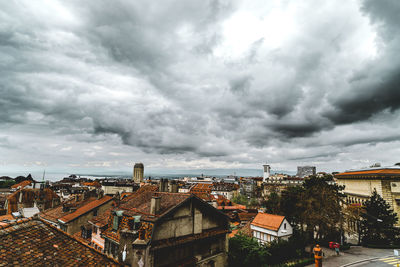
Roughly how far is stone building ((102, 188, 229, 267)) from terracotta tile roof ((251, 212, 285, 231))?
1922 centimetres

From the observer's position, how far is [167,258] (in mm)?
16438

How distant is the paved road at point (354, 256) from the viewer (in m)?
27.8

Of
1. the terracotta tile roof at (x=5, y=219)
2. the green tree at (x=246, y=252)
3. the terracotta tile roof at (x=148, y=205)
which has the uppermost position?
the terracotta tile roof at (x=148, y=205)

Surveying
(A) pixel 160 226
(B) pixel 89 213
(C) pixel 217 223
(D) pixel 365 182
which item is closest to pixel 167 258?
(A) pixel 160 226

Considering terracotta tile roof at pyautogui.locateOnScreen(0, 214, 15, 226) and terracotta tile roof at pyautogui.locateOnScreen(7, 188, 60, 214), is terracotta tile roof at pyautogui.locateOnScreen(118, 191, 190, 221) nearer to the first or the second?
terracotta tile roof at pyautogui.locateOnScreen(0, 214, 15, 226)

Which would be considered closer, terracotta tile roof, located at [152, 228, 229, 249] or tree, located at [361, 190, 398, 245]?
terracotta tile roof, located at [152, 228, 229, 249]

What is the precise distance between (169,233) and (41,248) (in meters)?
9.63

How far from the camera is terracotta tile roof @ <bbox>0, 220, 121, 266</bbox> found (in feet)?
→ 26.2

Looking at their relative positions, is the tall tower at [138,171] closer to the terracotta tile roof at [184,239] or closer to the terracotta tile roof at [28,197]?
the terracotta tile roof at [28,197]

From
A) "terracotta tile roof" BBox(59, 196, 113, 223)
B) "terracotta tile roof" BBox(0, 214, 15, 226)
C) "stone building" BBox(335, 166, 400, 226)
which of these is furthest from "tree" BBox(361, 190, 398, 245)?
"terracotta tile roof" BBox(0, 214, 15, 226)

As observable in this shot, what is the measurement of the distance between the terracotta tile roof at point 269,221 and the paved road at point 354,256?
804 cm

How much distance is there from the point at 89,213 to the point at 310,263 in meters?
34.5

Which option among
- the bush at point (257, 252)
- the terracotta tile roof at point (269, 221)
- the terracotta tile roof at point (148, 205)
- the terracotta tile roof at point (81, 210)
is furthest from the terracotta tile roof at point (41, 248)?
the terracotta tile roof at point (269, 221)

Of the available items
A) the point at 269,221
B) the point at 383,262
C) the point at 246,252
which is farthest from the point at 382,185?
the point at 246,252
